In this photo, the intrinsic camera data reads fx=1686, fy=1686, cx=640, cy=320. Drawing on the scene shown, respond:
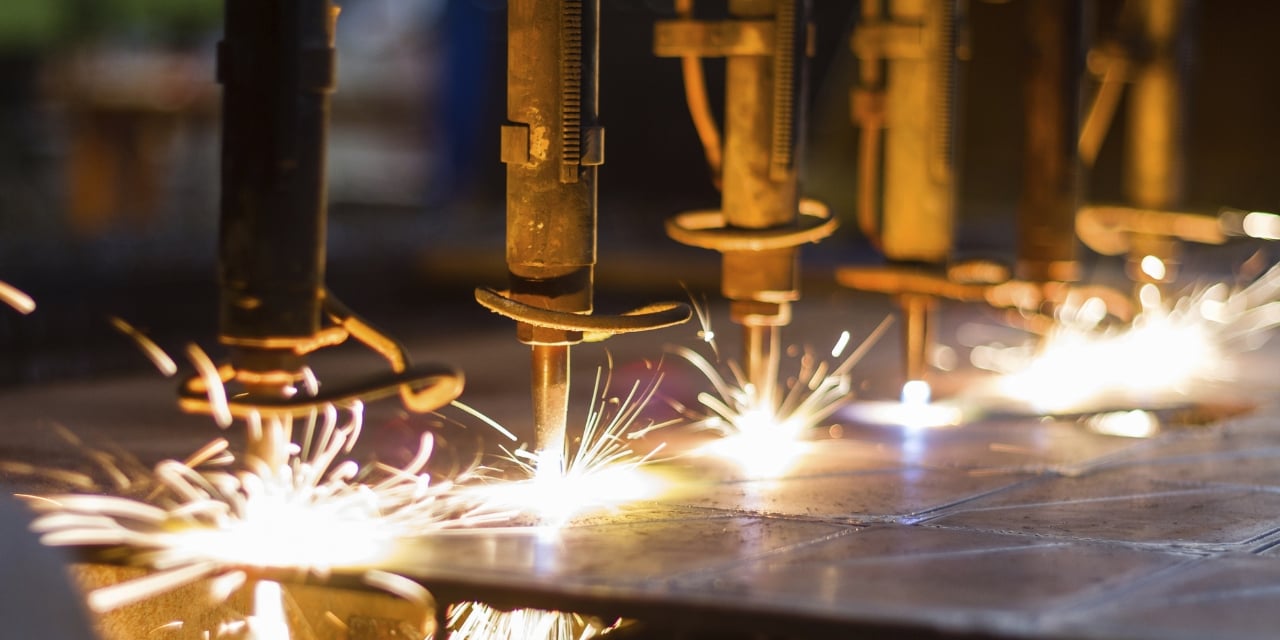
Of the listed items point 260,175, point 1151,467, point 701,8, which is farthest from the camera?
point 701,8

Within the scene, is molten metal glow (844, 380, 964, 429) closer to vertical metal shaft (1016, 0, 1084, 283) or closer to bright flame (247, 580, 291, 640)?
vertical metal shaft (1016, 0, 1084, 283)

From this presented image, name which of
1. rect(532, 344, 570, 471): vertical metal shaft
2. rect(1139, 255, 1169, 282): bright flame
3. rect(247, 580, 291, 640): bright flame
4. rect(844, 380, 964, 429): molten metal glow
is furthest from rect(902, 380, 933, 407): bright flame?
rect(247, 580, 291, 640): bright flame

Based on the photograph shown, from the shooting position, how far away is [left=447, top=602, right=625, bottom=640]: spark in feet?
6.59

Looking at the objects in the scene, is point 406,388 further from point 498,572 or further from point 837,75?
point 837,75

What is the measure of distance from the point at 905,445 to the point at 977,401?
677 millimetres

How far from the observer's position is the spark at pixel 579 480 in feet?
7.80

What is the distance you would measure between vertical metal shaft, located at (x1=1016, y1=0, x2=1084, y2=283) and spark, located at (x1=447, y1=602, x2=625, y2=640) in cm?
194

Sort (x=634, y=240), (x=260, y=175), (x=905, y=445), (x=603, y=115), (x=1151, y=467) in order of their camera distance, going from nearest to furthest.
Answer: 1. (x=260, y=175)
2. (x=1151, y=467)
3. (x=905, y=445)
4. (x=634, y=240)
5. (x=603, y=115)

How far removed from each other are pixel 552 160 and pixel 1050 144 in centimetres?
Answer: 174

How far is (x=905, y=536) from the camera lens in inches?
86.4

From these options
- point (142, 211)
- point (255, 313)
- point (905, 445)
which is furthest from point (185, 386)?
point (142, 211)

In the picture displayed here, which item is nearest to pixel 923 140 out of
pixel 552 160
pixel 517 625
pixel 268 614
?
pixel 552 160

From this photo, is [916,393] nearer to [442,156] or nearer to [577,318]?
[577,318]

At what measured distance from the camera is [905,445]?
10.1 ft
